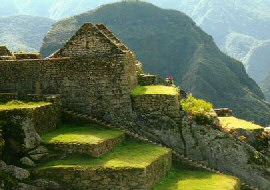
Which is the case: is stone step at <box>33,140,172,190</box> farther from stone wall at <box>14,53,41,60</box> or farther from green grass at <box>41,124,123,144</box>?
stone wall at <box>14,53,41,60</box>

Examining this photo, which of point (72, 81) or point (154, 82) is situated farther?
point (154, 82)

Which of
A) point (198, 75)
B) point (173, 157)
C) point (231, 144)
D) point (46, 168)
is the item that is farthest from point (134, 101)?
point (198, 75)

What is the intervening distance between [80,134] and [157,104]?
4900 mm

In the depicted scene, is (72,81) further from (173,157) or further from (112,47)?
(173,157)

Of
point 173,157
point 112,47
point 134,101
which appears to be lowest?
point 173,157

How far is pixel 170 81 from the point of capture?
33000mm

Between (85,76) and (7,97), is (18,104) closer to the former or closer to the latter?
(7,97)

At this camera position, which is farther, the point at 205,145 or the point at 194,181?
the point at 205,145

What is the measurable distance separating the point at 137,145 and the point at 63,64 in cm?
561

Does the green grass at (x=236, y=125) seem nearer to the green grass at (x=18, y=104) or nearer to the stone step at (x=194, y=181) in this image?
the stone step at (x=194, y=181)

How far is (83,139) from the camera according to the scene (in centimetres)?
2066

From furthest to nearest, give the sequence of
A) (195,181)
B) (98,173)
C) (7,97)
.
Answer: (7,97)
(195,181)
(98,173)

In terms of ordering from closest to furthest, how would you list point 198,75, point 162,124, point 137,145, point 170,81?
point 137,145 < point 162,124 < point 170,81 < point 198,75

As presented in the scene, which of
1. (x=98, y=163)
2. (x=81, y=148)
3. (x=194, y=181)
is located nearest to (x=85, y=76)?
(x=81, y=148)
